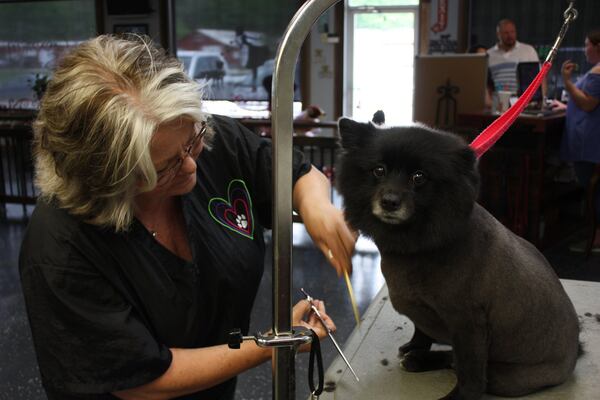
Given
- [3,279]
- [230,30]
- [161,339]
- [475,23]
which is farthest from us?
[230,30]

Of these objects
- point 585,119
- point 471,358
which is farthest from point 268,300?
point 471,358

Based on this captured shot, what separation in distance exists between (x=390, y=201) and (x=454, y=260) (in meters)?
0.16

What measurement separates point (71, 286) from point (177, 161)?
0.88ft

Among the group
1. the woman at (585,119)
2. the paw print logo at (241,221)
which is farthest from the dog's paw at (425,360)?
the woman at (585,119)

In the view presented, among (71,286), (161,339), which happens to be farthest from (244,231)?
(71,286)

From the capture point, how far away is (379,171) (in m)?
1.08

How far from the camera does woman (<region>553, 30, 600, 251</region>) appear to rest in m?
3.62

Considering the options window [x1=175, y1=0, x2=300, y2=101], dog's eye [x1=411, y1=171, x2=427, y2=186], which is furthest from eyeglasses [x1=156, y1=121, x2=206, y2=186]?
window [x1=175, y1=0, x2=300, y2=101]

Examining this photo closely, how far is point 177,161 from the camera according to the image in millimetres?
1047

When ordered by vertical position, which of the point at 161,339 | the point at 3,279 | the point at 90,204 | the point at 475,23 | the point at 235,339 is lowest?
the point at 3,279

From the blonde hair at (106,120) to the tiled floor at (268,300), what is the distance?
5.20 feet

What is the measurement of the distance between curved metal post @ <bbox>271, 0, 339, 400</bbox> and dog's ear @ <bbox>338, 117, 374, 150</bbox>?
0.38 metres

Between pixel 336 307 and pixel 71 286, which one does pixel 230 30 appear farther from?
pixel 71 286

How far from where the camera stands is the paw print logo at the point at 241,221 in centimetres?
133
